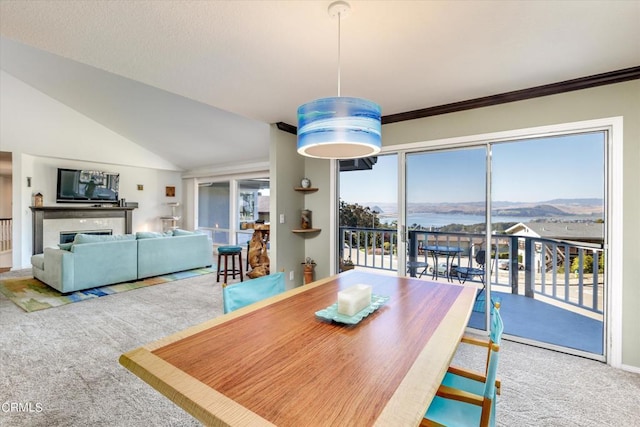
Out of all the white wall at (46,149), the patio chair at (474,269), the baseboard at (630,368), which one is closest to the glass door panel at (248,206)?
the white wall at (46,149)

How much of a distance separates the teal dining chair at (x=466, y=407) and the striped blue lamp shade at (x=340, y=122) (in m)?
1.09

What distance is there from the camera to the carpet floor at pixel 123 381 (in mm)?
1805

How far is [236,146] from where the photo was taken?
20.8ft

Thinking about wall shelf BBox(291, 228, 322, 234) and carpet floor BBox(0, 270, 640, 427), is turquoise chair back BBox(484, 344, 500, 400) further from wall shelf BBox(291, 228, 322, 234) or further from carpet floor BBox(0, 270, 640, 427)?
wall shelf BBox(291, 228, 322, 234)

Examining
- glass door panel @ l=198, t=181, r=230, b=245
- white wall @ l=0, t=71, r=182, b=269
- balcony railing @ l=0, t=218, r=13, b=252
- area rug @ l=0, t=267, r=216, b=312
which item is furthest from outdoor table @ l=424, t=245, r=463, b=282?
balcony railing @ l=0, t=218, r=13, b=252

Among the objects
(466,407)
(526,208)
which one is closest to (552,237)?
(526,208)

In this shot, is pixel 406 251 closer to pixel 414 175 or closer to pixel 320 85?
pixel 414 175

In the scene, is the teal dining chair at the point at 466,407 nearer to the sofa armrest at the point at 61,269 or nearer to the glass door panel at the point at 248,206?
the sofa armrest at the point at 61,269

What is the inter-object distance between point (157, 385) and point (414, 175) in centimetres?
316

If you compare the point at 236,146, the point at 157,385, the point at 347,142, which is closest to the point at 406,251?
the point at 347,142

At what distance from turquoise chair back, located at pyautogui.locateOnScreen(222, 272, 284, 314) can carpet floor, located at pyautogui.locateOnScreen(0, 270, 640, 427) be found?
2.58 ft

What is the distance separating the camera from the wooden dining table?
812 millimetres

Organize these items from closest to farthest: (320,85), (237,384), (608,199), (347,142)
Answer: (237,384) < (347,142) < (608,199) < (320,85)

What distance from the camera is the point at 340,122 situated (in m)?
1.48
